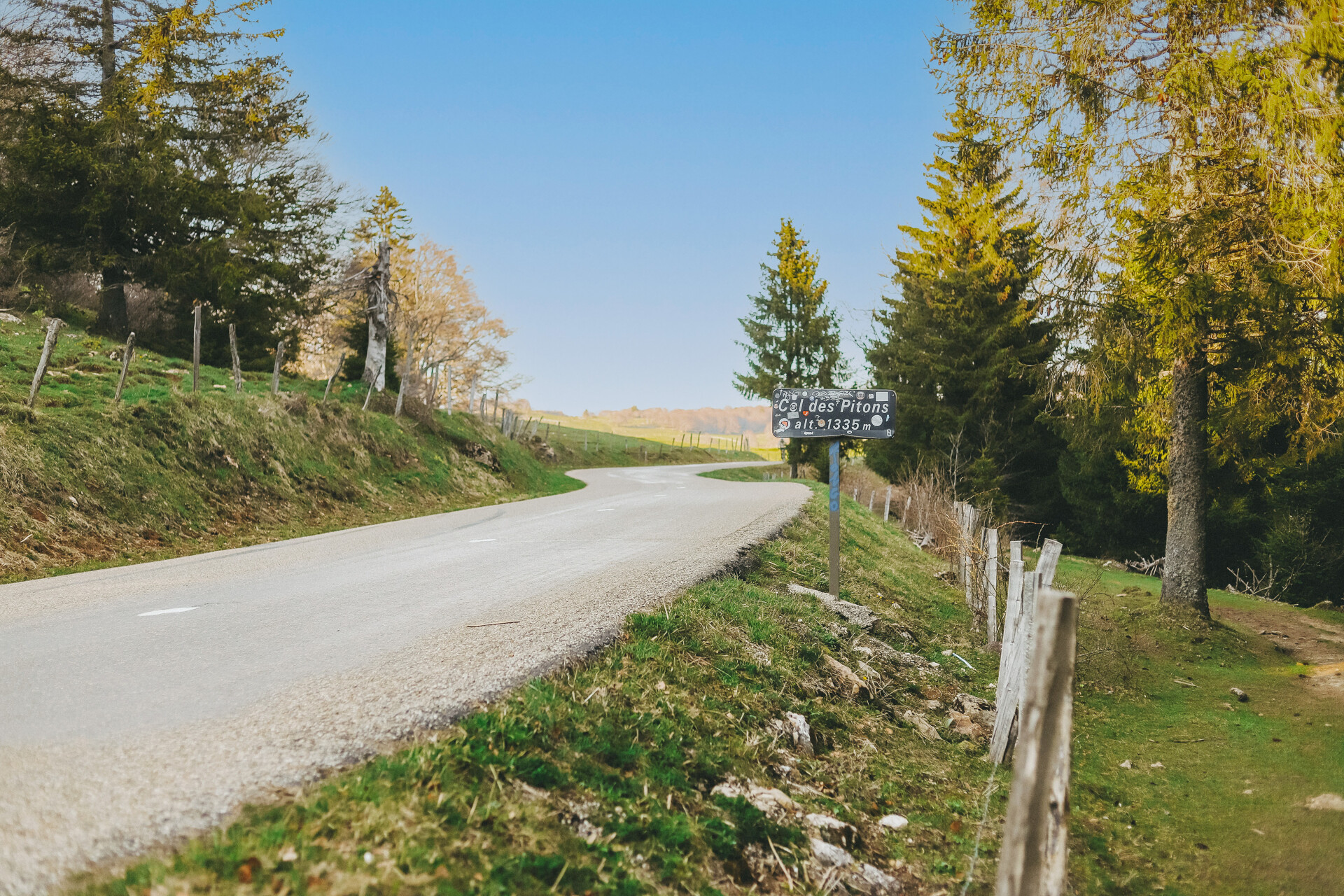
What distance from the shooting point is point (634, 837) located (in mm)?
→ 3434

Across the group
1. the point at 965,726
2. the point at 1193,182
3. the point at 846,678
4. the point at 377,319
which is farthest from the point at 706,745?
the point at 377,319

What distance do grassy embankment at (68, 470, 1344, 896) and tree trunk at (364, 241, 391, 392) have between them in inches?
712

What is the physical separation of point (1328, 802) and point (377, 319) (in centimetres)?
2410

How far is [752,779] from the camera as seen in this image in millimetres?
4449

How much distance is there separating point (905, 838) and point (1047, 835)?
2.02 metres

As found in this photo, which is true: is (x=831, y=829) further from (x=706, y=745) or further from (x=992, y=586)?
(x=992, y=586)

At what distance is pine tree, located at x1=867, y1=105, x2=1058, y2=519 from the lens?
84.7 feet

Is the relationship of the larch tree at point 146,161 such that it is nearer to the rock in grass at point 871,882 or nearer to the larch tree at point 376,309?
the larch tree at point 376,309

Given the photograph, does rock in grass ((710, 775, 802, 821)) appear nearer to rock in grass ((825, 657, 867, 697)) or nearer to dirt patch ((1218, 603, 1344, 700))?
rock in grass ((825, 657, 867, 697))

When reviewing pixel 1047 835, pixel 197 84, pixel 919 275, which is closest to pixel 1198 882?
pixel 1047 835

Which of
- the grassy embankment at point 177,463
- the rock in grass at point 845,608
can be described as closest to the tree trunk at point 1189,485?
the rock in grass at point 845,608

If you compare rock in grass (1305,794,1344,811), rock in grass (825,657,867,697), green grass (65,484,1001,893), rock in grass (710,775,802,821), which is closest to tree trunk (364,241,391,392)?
green grass (65,484,1001,893)

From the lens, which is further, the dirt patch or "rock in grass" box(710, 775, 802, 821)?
the dirt patch

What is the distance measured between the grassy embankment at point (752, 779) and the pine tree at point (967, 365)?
17488 millimetres
